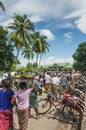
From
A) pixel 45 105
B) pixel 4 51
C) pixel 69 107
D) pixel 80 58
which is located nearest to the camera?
pixel 69 107

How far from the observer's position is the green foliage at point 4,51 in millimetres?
49819

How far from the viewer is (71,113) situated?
1265 cm

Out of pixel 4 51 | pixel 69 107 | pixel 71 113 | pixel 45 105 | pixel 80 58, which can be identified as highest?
pixel 80 58

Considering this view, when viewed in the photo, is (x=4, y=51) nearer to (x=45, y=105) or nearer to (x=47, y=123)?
(x=45, y=105)

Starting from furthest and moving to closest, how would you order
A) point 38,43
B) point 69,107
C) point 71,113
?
point 38,43, point 71,113, point 69,107

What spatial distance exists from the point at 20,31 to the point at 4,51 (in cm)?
593

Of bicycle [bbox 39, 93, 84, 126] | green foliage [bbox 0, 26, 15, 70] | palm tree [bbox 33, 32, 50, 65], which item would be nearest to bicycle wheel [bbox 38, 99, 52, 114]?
bicycle [bbox 39, 93, 84, 126]

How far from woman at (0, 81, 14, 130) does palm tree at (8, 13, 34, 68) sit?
1733 inches

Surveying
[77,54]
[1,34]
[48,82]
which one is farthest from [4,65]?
[77,54]

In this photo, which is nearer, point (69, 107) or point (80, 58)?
point (69, 107)

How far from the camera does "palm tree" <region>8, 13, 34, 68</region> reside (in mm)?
52625

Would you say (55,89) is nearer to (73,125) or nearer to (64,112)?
(64,112)

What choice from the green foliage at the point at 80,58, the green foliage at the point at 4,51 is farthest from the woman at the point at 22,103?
the green foliage at the point at 80,58

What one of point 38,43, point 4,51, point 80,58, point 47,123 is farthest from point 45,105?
point 80,58
